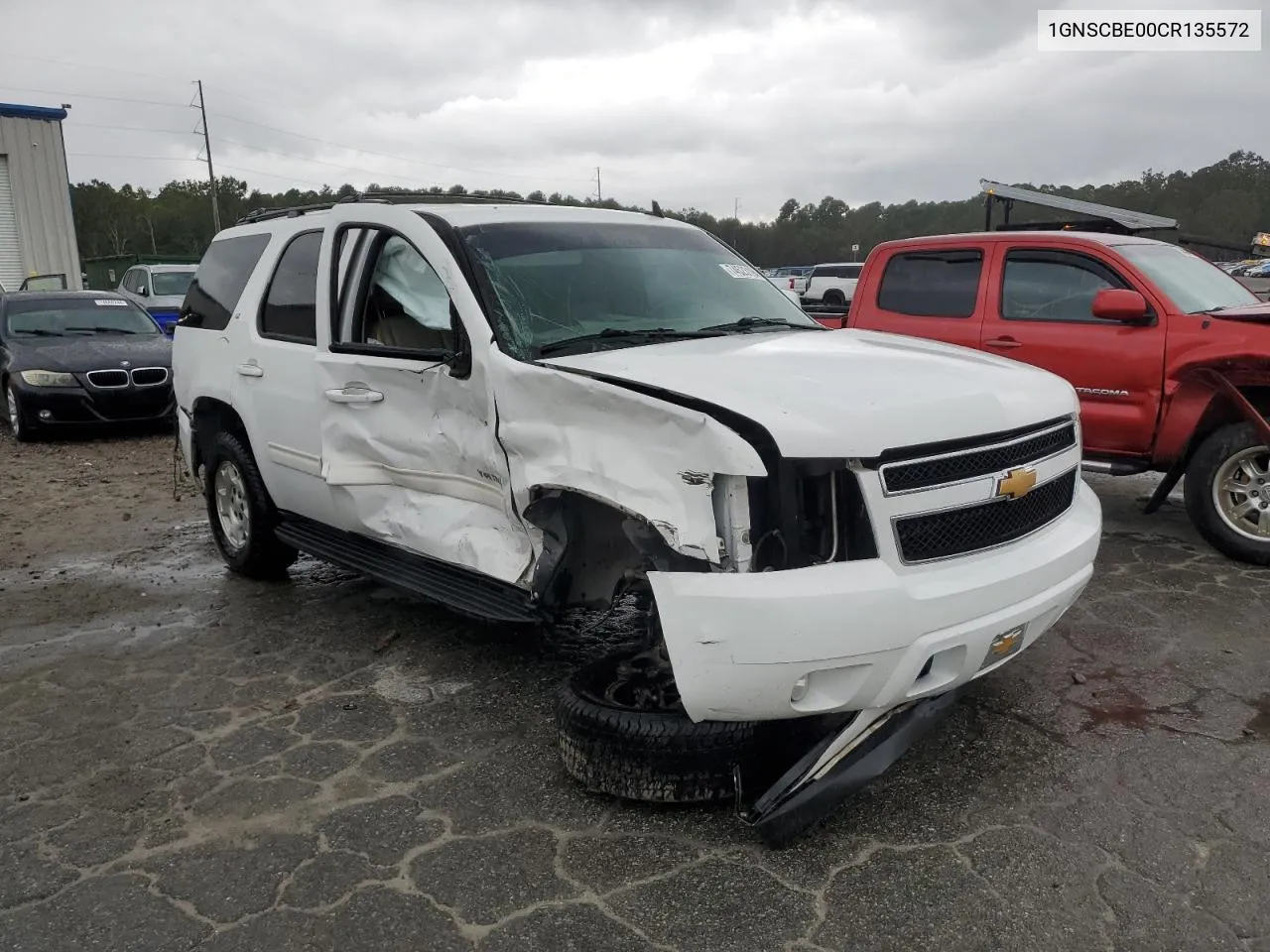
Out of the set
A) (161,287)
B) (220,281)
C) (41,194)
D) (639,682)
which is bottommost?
(639,682)

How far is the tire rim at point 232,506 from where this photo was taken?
17.4 ft

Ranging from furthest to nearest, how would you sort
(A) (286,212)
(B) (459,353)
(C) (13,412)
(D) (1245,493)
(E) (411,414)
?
(C) (13,412)
(D) (1245,493)
(A) (286,212)
(E) (411,414)
(B) (459,353)

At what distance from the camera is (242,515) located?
539 centimetres

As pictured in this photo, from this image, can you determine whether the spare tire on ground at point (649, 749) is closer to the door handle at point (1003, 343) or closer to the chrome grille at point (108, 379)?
the door handle at point (1003, 343)

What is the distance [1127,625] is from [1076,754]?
1.42m

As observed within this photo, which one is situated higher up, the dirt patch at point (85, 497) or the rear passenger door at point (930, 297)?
the rear passenger door at point (930, 297)

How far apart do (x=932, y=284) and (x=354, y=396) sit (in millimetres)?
4447

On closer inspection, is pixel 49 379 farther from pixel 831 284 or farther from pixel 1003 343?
pixel 831 284

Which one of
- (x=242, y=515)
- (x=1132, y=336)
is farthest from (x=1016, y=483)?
(x=242, y=515)

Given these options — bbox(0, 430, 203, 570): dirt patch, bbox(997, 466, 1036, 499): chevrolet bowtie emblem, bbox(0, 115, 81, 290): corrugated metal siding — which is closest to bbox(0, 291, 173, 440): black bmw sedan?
bbox(0, 430, 203, 570): dirt patch

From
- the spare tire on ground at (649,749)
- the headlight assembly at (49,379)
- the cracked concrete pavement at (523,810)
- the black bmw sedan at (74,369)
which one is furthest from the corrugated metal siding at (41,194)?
the spare tire on ground at (649,749)

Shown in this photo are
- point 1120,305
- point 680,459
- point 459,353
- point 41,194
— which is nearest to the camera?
point 680,459

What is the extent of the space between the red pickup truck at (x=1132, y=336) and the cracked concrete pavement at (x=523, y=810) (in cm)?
78

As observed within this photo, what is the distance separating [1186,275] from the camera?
6250 mm
